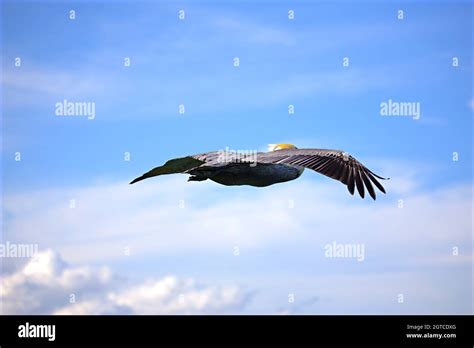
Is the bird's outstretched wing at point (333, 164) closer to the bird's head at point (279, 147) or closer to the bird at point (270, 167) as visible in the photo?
the bird at point (270, 167)

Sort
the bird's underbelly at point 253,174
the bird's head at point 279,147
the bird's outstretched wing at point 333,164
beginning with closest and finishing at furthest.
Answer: the bird's outstretched wing at point 333,164 → the bird's underbelly at point 253,174 → the bird's head at point 279,147

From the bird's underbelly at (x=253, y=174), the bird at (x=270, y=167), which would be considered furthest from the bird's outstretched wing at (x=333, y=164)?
the bird's underbelly at (x=253, y=174)

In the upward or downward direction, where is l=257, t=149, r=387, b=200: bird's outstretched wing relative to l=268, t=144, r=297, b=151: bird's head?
downward

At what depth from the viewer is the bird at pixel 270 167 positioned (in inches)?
724

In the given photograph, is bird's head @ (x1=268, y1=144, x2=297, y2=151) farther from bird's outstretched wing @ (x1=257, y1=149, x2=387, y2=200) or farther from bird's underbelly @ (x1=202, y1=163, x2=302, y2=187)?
bird's outstretched wing @ (x1=257, y1=149, x2=387, y2=200)

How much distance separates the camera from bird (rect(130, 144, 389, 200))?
1839 cm

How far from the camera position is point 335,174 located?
59.8 ft

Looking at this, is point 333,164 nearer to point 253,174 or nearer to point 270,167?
point 270,167

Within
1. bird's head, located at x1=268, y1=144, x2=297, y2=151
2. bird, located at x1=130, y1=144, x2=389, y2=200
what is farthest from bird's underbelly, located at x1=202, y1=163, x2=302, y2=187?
bird's head, located at x1=268, y1=144, x2=297, y2=151

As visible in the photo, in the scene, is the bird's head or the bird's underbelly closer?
the bird's underbelly

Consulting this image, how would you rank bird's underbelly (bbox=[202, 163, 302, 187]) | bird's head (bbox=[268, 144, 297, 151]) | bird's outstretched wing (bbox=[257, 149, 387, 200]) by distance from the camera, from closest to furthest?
bird's outstretched wing (bbox=[257, 149, 387, 200])
bird's underbelly (bbox=[202, 163, 302, 187])
bird's head (bbox=[268, 144, 297, 151])

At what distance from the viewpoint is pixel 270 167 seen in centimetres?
1961
